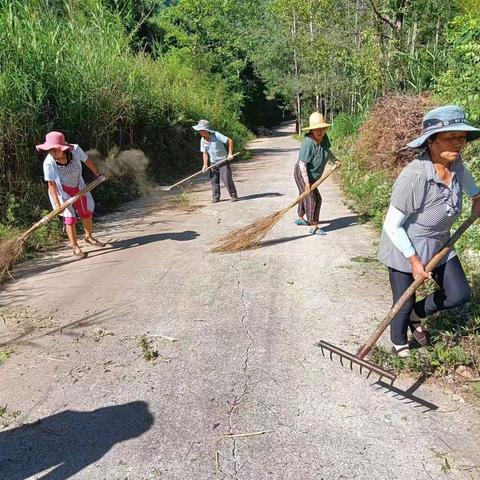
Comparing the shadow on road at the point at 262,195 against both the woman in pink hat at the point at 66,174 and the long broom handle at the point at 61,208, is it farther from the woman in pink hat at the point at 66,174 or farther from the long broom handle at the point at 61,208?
the long broom handle at the point at 61,208

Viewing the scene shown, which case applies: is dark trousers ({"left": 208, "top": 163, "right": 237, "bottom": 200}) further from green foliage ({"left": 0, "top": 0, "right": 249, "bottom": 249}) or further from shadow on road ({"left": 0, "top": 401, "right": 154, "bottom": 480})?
shadow on road ({"left": 0, "top": 401, "right": 154, "bottom": 480})

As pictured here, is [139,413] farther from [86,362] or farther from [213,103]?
[213,103]

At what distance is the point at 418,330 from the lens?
141 inches

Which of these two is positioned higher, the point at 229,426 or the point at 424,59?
the point at 424,59

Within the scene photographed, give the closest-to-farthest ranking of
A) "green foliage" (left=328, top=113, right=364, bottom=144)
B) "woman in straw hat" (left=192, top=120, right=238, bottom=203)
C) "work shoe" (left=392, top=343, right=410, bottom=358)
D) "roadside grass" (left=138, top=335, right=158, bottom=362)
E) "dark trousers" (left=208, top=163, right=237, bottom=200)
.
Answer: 1. "work shoe" (left=392, top=343, right=410, bottom=358)
2. "roadside grass" (left=138, top=335, right=158, bottom=362)
3. "woman in straw hat" (left=192, top=120, right=238, bottom=203)
4. "dark trousers" (left=208, top=163, right=237, bottom=200)
5. "green foliage" (left=328, top=113, right=364, bottom=144)

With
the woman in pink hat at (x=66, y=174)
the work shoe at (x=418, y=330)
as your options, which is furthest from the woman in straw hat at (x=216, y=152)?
the work shoe at (x=418, y=330)

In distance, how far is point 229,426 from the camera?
292cm

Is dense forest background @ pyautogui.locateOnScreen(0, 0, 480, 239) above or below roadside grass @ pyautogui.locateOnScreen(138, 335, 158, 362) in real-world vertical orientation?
above

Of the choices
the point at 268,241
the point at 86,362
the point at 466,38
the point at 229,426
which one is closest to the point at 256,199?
the point at 268,241

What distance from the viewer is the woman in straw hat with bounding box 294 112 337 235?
661cm

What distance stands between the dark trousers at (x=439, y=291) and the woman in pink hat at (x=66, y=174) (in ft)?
13.7

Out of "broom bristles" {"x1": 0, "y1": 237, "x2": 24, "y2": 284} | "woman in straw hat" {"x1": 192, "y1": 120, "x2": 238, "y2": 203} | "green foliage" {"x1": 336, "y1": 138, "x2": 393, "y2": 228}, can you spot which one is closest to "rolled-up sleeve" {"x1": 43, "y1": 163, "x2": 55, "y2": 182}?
"broom bristles" {"x1": 0, "y1": 237, "x2": 24, "y2": 284}

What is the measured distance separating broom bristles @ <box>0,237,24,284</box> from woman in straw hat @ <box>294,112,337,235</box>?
3.81 meters

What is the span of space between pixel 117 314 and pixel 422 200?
2.93 meters
